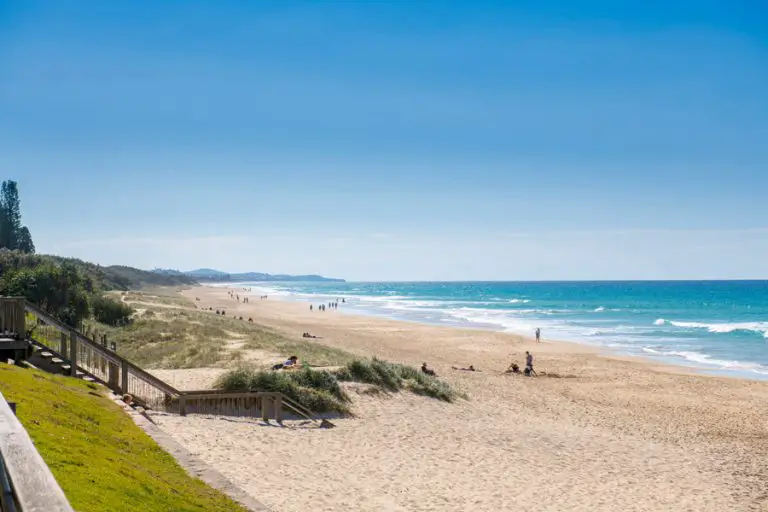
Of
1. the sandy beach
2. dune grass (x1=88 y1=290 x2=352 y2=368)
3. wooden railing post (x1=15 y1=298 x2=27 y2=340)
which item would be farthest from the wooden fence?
dune grass (x1=88 y1=290 x2=352 y2=368)

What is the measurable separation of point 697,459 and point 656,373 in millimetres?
17631

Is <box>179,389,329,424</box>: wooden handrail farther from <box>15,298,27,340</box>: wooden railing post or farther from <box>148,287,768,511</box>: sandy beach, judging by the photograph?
<box>15,298,27,340</box>: wooden railing post

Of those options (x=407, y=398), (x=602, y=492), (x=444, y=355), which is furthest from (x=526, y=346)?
(x=602, y=492)

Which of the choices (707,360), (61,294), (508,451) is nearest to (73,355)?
(508,451)

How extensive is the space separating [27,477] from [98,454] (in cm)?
586

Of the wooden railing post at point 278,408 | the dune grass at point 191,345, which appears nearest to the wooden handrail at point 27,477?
the wooden railing post at point 278,408

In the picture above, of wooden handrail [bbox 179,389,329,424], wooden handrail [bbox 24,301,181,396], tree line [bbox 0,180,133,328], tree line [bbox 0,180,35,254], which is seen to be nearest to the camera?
wooden handrail [bbox 24,301,181,396]

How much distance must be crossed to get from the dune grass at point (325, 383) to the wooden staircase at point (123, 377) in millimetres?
537

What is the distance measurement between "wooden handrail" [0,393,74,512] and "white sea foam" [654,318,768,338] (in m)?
62.9

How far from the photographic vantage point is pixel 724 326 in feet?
215

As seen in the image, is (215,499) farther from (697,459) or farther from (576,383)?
(576,383)

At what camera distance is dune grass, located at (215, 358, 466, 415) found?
18578 mm

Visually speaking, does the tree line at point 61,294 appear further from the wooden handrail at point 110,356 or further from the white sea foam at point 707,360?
the white sea foam at point 707,360

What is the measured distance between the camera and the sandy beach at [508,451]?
1286 centimetres
